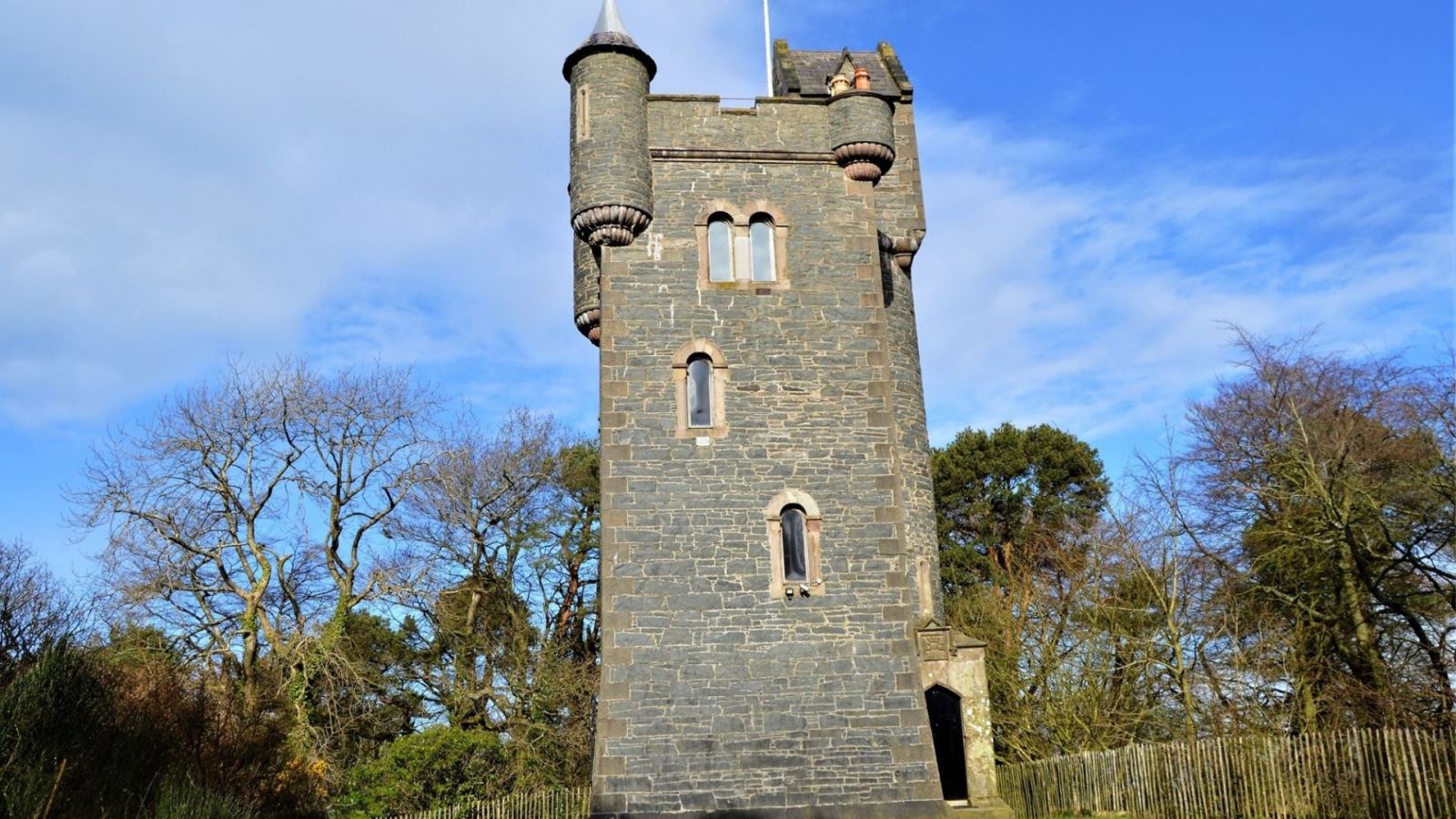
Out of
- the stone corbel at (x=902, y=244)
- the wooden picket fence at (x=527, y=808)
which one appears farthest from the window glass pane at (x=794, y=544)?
the wooden picket fence at (x=527, y=808)

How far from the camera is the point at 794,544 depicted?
594 inches

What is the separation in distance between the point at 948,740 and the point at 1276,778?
22.3ft

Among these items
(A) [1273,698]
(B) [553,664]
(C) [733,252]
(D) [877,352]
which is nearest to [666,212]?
(C) [733,252]

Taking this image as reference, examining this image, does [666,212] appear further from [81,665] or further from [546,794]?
[546,794]

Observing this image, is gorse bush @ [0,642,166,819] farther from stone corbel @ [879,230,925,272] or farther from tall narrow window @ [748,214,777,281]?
stone corbel @ [879,230,925,272]

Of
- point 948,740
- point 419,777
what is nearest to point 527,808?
point 419,777

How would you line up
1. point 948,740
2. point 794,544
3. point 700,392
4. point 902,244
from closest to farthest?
point 794,544 → point 700,392 → point 902,244 → point 948,740

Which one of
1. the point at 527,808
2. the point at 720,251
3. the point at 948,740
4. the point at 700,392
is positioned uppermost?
the point at 720,251

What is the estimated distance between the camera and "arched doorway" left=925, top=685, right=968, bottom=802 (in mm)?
19438

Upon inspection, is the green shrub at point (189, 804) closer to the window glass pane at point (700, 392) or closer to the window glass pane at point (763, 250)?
the window glass pane at point (700, 392)

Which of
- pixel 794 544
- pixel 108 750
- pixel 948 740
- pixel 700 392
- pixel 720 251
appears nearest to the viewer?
pixel 108 750

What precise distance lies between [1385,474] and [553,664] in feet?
62.8

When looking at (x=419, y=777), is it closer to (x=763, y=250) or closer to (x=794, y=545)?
(x=794, y=545)

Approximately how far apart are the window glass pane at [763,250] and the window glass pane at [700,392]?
1601 mm
